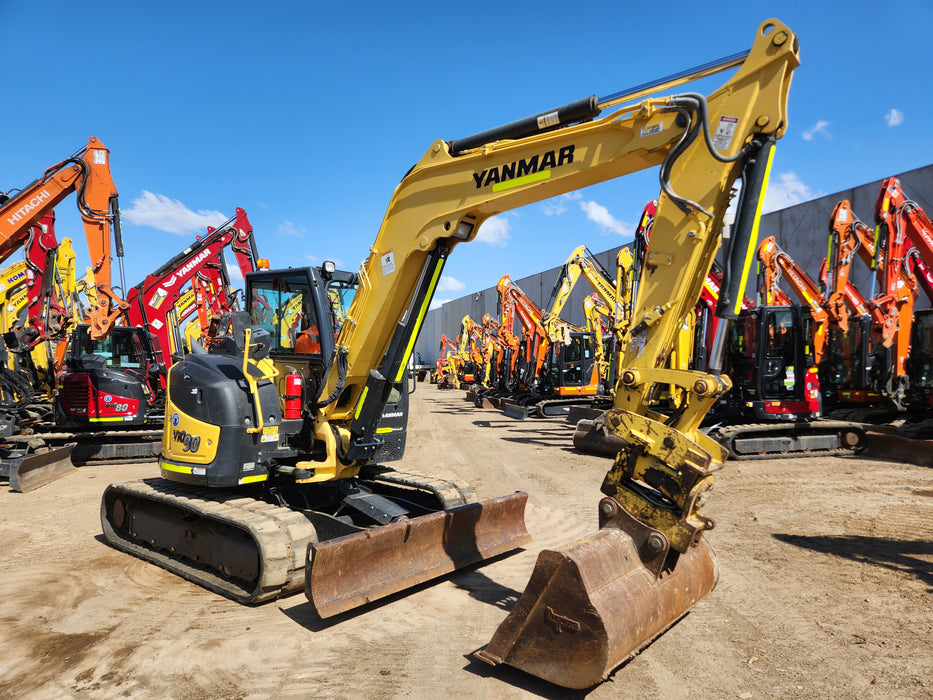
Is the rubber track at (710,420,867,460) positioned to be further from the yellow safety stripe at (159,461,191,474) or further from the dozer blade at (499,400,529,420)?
the yellow safety stripe at (159,461,191,474)

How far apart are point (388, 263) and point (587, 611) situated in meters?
3.09

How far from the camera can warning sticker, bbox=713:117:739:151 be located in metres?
3.75

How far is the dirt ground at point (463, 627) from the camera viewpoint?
11.8 feet

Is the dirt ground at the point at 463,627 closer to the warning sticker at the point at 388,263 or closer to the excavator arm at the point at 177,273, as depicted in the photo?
the warning sticker at the point at 388,263

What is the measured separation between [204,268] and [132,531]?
9999 mm

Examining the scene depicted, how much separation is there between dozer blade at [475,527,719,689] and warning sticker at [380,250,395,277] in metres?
2.64

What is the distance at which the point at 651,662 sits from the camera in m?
3.82

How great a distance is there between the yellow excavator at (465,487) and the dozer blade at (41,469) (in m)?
4.02

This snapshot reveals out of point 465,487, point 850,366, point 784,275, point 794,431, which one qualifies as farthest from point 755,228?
point 850,366

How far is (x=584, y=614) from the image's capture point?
11.1ft

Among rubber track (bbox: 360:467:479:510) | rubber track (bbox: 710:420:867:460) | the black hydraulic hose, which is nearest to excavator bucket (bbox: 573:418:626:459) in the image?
rubber track (bbox: 710:420:867:460)

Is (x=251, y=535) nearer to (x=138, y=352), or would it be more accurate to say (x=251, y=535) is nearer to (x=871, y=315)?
(x=138, y=352)

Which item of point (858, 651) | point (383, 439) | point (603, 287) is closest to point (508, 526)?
point (383, 439)

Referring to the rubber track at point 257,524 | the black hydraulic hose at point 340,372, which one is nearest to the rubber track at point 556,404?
the rubber track at point 257,524
